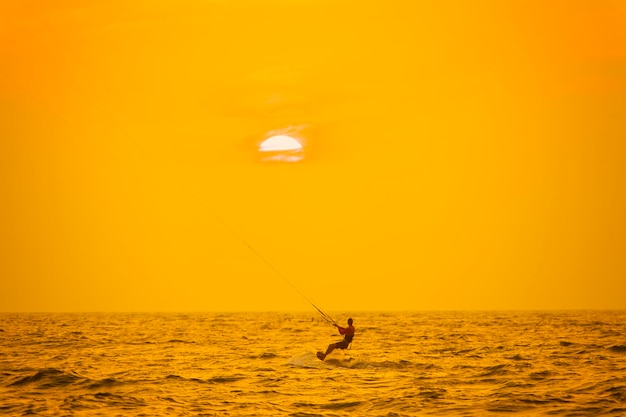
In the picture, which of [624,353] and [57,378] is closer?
[57,378]

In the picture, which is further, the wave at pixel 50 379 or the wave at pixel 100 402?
the wave at pixel 50 379

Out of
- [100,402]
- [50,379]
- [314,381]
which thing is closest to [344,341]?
[314,381]

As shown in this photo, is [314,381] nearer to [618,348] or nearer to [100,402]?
[100,402]

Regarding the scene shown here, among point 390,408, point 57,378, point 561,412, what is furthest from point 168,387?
point 561,412

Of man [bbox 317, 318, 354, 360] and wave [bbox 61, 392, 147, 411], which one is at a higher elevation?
man [bbox 317, 318, 354, 360]

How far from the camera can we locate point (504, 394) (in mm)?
26531

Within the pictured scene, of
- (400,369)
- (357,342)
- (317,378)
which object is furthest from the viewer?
(357,342)

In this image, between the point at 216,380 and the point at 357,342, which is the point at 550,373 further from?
the point at 357,342

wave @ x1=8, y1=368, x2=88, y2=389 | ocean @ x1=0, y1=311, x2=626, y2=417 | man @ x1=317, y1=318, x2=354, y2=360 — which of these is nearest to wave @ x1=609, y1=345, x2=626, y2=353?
ocean @ x1=0, y1=311, x2=626, y2=417

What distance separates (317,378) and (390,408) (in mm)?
6782

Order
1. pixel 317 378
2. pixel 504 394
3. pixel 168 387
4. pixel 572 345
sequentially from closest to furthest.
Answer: pixel 504 394 → pixel 168 387 → pixel 317 378 → pixel 572 345

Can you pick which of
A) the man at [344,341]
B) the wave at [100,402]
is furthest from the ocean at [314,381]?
the man at [344,341]

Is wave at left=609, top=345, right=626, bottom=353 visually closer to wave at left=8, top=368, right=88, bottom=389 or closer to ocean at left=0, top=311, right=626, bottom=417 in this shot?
ocean at left=0, top=311, right=626, bottom=417

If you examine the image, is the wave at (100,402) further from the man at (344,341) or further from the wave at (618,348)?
the wave at (618,348)
